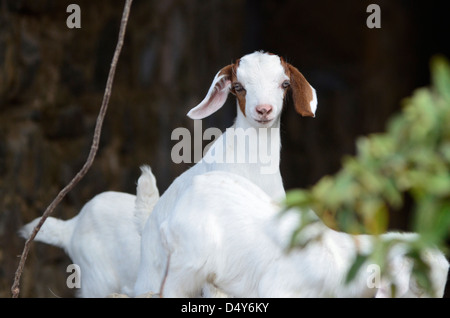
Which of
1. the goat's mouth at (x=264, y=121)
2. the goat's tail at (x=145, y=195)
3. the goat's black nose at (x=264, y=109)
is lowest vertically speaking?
the goat's tail at (x=145, y=195)

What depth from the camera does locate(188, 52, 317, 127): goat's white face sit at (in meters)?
4.29

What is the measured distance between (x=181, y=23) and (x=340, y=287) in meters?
5.29

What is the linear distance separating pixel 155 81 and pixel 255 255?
476cm

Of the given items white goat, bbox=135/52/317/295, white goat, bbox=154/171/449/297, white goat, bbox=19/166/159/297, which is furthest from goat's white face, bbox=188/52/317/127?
white goat, bbox=154/171/449/297

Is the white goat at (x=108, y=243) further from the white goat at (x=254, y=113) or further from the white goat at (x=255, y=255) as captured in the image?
the white goat at (x=255, y=255)

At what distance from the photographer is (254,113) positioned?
4270 mm

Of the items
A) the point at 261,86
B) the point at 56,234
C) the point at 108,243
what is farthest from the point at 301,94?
the point at 56,234

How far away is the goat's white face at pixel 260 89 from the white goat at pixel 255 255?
29.7 inches

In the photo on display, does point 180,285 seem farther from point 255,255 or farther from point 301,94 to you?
point 301,94

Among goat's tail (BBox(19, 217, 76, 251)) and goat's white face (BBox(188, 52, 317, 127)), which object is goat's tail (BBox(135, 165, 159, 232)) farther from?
goat's tail (BBox(19, 217, 76, 251))

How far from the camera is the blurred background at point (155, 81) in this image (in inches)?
263

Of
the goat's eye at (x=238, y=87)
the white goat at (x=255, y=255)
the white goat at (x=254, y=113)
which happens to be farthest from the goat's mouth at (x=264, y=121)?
the white goat at (x=255, y=255)
